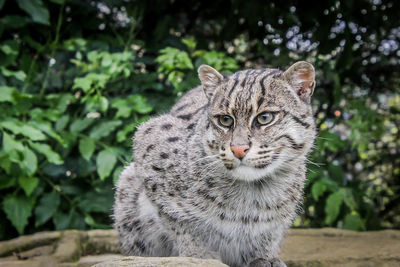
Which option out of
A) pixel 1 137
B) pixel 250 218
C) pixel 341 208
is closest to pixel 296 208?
pixel 250 218

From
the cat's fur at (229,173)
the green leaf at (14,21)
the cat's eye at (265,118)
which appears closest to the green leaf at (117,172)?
the cat's fur at (229,173)

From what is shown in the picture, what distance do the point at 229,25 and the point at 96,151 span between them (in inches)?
86.1

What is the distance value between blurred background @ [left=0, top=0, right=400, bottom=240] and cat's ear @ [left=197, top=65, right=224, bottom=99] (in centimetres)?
171

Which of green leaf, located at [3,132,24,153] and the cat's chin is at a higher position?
green leaf, located at [3,132,24,153]

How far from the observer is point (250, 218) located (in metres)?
3.45

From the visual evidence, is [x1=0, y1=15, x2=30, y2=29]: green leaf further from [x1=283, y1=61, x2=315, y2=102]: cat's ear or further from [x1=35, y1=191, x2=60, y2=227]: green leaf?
[x1=283, y1=61, x2=315, y2=102]: cat's ear

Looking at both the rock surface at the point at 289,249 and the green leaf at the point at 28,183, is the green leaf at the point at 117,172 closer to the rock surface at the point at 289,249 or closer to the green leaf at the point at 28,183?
the rock surface at the point at 289,249

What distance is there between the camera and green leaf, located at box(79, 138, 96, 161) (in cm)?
527

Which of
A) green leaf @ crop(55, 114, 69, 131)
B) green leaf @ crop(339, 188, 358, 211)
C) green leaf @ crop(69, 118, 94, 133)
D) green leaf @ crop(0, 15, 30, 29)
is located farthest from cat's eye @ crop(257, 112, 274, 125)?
green leaf @ crop(0, 15, 30, 29)

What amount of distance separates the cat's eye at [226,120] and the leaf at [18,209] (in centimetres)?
300

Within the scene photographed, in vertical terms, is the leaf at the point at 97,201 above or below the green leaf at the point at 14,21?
below

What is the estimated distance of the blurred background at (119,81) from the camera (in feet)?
17.5

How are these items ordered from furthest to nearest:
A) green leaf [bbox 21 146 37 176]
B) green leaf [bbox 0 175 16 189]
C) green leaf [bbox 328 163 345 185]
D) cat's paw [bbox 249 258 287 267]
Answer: green leaf [bbox 328 163 345 185] < green leaf [bbox 0 175 16 189] < green leaf [bbox 21 146 37 176] < cat's paw [bbox 249 258 287 267]

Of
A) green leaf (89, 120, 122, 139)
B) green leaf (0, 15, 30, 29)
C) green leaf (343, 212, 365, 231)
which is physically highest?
green leaf (0, 15, 30, 29)
